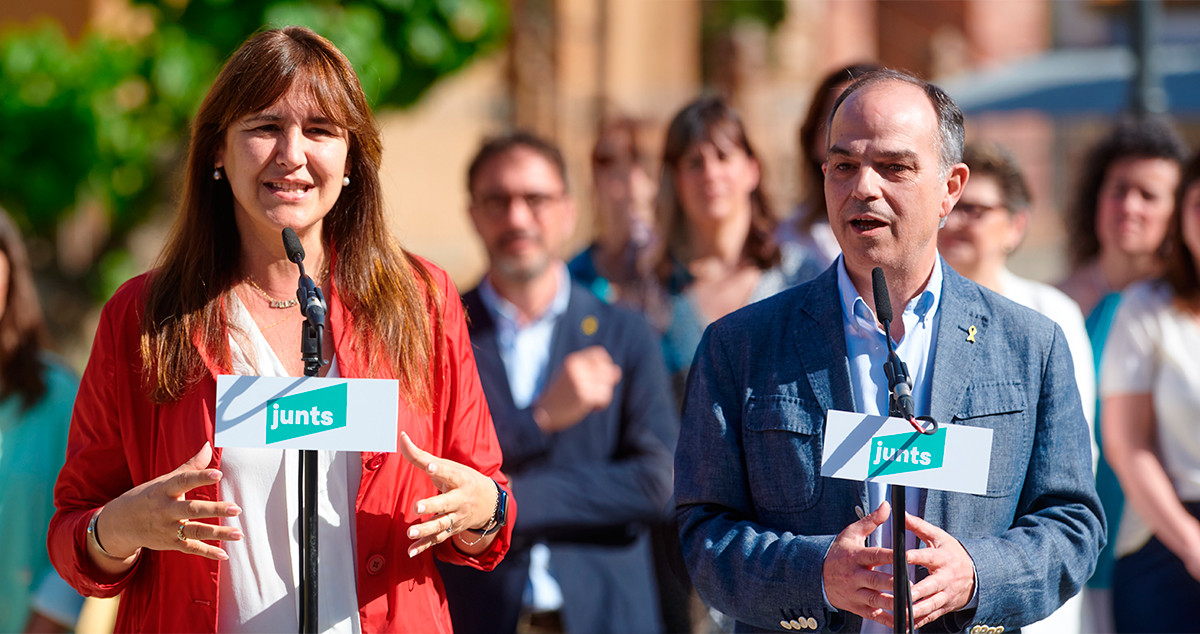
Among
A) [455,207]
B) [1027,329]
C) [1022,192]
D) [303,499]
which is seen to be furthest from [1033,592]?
[455,207]

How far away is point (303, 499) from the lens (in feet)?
6.98

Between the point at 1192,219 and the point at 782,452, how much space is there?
2202 mm

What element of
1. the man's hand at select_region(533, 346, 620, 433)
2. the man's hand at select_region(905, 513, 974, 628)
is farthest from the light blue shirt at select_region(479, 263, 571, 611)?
the man's hand at select_region(905, 513, 974, 628)

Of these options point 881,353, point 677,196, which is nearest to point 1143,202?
point 677,196

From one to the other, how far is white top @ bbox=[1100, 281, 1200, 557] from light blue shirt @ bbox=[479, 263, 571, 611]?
6.16 feet

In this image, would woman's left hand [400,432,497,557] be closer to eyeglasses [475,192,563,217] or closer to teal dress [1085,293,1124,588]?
eyeglasses [475,192,563,217]

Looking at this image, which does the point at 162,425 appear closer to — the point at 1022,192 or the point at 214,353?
the point at 214,353

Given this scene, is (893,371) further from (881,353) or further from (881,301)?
(881,353)

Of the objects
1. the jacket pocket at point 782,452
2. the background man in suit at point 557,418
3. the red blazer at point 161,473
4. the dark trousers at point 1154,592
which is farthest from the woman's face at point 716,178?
the red blazer at point 161,473

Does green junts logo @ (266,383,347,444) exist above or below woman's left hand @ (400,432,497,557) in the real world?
above

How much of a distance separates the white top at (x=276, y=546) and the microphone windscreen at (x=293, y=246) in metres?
0.31

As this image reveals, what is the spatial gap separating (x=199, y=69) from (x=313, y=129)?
538 centimetres

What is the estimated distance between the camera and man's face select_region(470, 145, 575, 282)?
4.26 meters

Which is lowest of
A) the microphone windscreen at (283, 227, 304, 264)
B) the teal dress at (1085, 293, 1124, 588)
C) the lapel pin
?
the teal dress at (1085, 293, 1124, 588)
